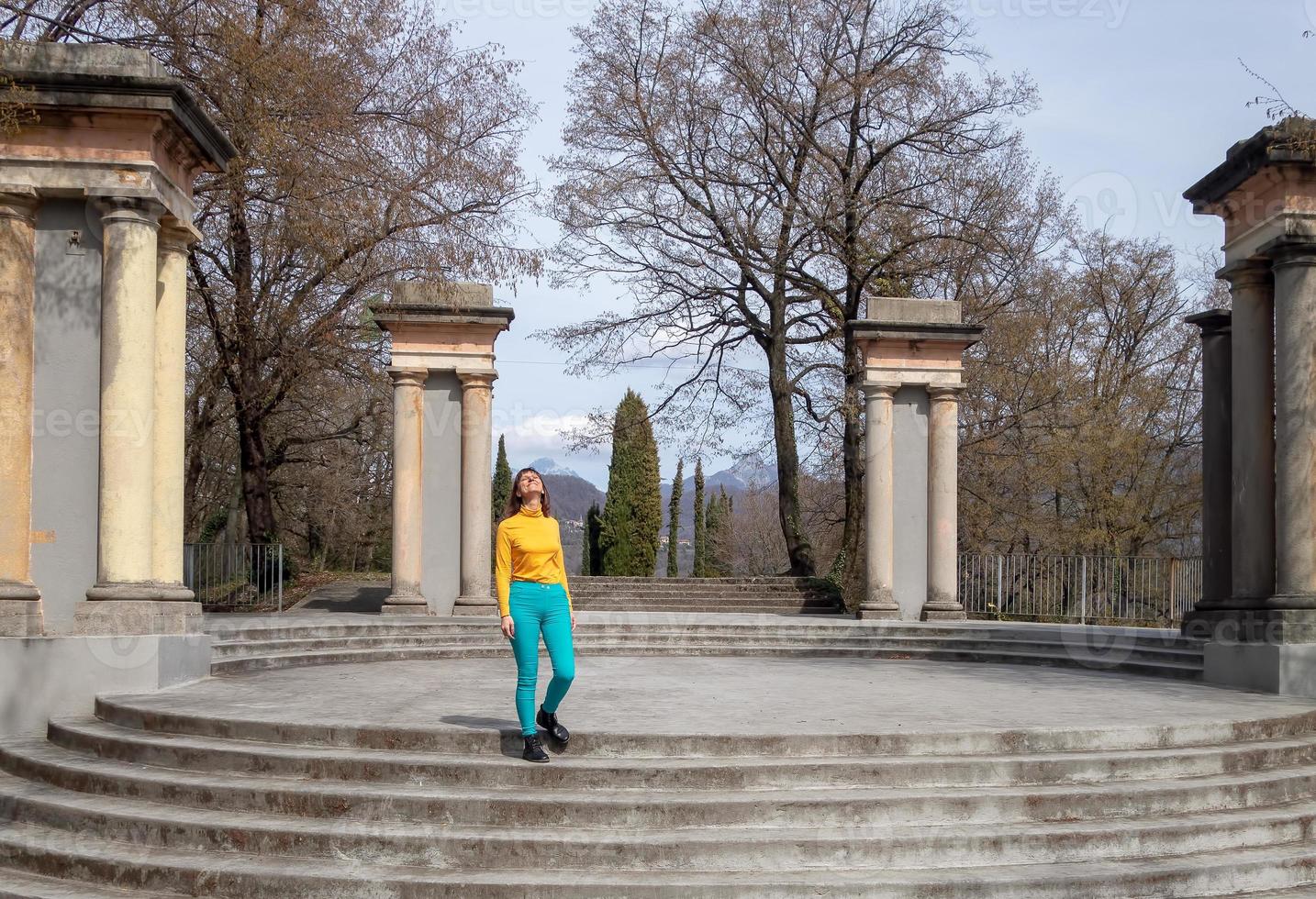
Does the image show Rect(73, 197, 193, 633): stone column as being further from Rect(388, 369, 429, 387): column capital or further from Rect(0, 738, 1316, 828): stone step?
Rect(388, 369, 429, 387): column capital

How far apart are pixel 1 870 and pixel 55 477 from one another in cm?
460

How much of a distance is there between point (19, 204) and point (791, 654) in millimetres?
10134

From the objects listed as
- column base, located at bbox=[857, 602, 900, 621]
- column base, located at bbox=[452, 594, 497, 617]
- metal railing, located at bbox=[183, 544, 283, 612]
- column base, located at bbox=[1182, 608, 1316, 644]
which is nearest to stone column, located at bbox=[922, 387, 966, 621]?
column base, located at bbox=[857, 602, 900, 621]

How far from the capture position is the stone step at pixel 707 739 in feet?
25.2

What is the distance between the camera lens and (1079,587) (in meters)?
22.4

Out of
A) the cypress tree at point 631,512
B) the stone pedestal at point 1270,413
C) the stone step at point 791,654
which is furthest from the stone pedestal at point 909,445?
the cypress tree at point 631,512

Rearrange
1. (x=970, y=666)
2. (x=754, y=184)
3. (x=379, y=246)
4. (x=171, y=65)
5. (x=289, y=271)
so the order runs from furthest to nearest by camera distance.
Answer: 1. (x=754, y=184)
2. (x=289, y=271)
3. (x=379, y=246)
4. (x=171, y=65)
5. (x=970, y=666)

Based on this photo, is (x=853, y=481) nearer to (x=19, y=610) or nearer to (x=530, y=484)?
(x=19, y=610)

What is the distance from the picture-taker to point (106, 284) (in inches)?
423

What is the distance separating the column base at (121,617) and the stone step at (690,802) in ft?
9.74

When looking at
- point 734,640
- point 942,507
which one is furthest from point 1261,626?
point 942,507

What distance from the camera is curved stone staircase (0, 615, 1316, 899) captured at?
6.54m

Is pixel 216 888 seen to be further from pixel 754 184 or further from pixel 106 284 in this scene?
pixel 754 184

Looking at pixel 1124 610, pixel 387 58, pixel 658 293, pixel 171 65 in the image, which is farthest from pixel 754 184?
pixel 171 65
